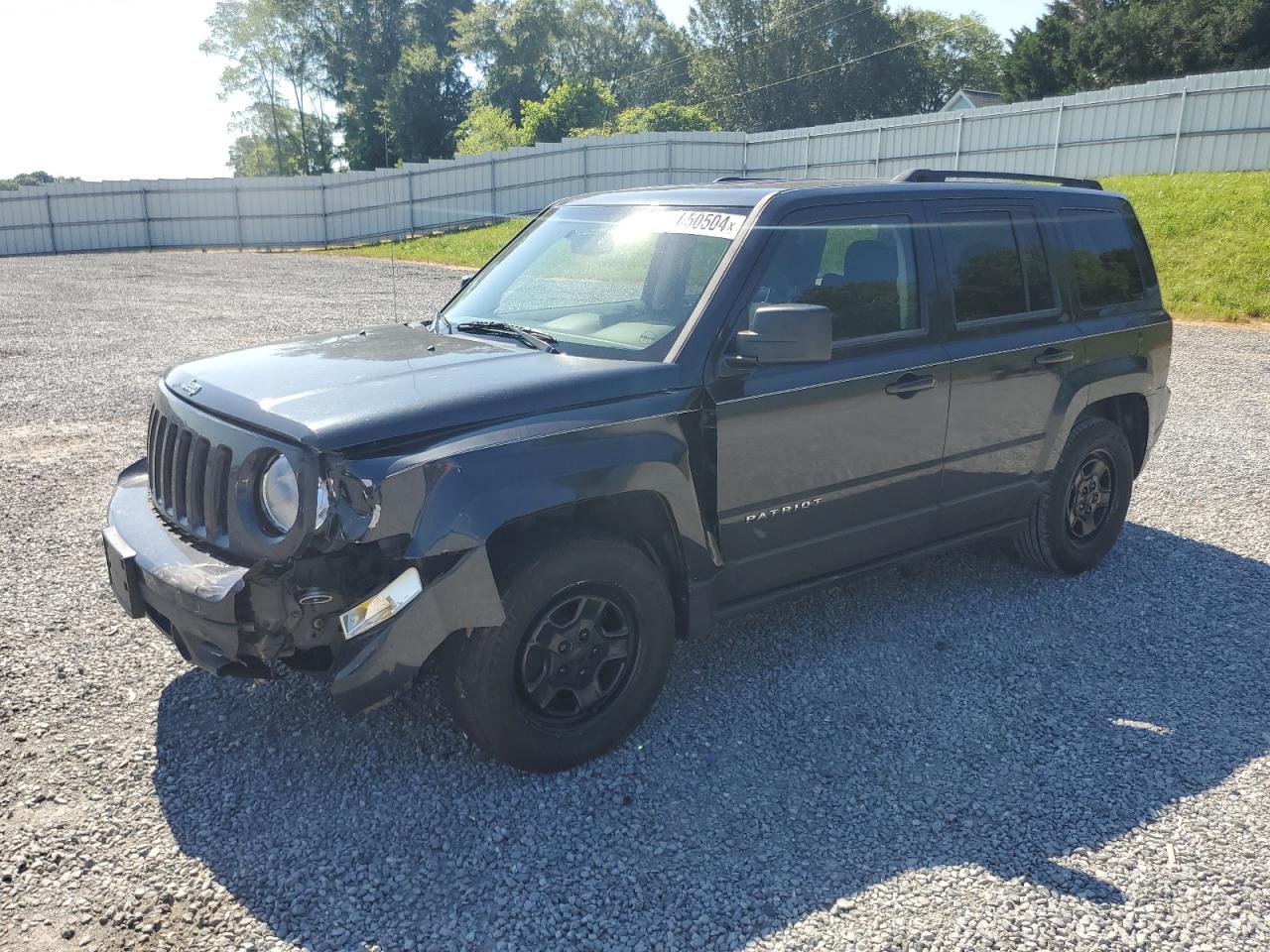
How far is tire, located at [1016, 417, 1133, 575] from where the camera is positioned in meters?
5.30

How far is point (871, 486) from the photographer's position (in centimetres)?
433

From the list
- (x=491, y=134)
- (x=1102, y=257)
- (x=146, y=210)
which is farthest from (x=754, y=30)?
(x=1102, y=257)

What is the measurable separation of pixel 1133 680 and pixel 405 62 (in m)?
60.2

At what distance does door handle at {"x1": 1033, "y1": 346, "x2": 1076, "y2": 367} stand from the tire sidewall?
456 millimetres

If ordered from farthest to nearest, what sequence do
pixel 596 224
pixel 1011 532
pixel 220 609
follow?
1. pixel 1011 532
2. pixel 596 224
3. pixel 220 609

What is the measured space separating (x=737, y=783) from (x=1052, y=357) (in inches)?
108

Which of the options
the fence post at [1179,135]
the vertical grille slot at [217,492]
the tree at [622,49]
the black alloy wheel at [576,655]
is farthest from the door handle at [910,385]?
the tree at [622,49]

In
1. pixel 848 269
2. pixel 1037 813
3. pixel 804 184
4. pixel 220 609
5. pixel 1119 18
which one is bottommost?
pixel 1037 813

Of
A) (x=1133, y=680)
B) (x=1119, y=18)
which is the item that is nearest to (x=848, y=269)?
(x=1133, y=680)

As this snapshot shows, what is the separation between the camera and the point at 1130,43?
32.9 meters

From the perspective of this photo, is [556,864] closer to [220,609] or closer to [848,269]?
[220,609]

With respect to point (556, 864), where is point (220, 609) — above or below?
above

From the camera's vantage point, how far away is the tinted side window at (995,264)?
465 centimetres

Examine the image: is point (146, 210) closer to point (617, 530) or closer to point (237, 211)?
point (237, 211)
